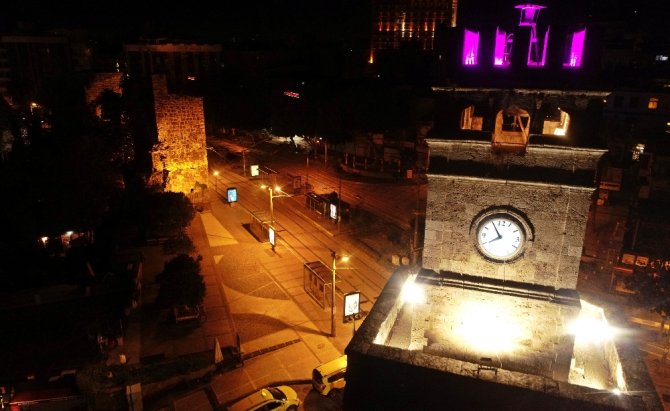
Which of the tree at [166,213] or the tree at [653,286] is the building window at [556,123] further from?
the tree at [166,213]

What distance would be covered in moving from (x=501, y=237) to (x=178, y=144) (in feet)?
106

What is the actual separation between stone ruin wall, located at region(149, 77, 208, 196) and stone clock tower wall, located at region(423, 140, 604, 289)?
29932 millimetres

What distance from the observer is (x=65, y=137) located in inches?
1175

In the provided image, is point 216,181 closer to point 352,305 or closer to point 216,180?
point 216,180

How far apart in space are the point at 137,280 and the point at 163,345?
16.8 feet

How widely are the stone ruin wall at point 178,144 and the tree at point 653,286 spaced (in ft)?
107

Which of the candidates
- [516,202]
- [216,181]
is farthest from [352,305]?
[216,181]

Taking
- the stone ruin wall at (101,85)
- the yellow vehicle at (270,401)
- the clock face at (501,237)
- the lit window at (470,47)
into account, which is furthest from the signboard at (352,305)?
the stone ruin wall at (101,85)

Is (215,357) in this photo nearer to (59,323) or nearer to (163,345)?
(163,345)

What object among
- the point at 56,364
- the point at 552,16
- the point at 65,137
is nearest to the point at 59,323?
the point at 56,364

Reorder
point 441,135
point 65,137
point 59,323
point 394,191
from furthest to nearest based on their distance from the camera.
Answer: point 394,191 → point 65,137 → point 59,323 → point 441,135

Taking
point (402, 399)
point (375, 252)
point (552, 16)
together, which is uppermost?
point (552, 16)

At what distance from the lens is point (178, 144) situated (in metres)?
37.8

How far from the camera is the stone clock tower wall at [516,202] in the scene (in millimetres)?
10352
